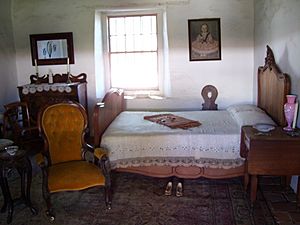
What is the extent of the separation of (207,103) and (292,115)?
2128 millimetres

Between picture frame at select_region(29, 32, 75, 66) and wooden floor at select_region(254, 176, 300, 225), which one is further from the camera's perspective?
picture frame at select_region(29, 32, 75, 66)

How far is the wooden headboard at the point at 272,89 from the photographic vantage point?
3229 mm

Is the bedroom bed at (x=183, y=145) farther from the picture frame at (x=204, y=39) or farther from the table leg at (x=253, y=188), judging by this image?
the picture frame at (x=204, y=39)

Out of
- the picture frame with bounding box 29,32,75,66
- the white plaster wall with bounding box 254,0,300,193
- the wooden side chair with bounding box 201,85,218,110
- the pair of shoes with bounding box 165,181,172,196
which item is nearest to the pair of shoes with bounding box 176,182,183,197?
the pair of shoes with bounding box 165,181,172,196

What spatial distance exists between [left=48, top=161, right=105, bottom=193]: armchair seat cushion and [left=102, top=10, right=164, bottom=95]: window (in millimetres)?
2622

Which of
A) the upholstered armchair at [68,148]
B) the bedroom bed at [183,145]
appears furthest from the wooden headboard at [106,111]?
the upholstered armchair at [68,148]

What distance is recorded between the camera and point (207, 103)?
4988 mm

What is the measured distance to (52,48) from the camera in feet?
17.2

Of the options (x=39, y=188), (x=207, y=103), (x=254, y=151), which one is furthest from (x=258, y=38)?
(x=39, y=188)

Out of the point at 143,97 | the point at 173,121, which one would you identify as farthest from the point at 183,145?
the point at 143,97

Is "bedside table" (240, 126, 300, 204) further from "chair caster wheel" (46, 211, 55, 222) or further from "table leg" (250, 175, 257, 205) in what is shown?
"chair caster wheel" (46, 211, 55, 222)

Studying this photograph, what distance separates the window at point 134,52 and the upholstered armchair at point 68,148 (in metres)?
2.26

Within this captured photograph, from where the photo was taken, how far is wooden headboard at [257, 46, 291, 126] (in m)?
3.23

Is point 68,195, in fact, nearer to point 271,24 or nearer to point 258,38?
point 271,24
